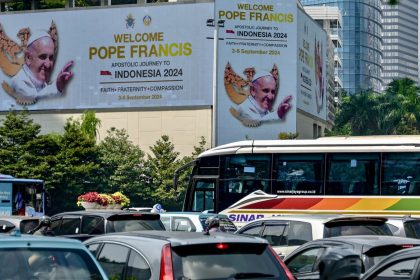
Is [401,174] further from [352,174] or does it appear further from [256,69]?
[256,69]

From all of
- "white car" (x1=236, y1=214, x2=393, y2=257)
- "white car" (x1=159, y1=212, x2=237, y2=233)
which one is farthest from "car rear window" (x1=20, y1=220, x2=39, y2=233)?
"white car" (x1=236, y1=214, x2=393, y2=257)

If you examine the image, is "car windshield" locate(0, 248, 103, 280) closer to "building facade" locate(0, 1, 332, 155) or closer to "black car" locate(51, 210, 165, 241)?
"black car" locate(51, 210, 165, 241)

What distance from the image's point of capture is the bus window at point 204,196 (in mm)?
28438

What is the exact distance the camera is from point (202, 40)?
72.8 m

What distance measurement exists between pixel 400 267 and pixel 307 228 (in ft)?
21.7

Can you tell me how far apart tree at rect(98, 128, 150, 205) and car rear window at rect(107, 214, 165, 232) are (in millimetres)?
42577

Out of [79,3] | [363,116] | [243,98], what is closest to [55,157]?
[243,98]

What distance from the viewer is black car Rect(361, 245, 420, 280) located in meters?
7.89

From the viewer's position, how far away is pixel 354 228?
14367 mm

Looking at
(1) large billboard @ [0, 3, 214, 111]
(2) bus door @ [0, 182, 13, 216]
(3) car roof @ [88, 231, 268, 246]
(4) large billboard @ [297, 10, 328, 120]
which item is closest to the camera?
(3) car roof @ [88, 231, 268, 246]

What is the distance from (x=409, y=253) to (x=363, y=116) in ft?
300

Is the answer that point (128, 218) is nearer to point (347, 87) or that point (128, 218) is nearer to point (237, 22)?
point (237, 22)

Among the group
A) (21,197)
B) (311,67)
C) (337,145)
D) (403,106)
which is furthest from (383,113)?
(337,145)

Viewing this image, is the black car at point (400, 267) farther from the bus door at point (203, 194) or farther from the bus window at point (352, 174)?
the bus door at point (203, 194)
